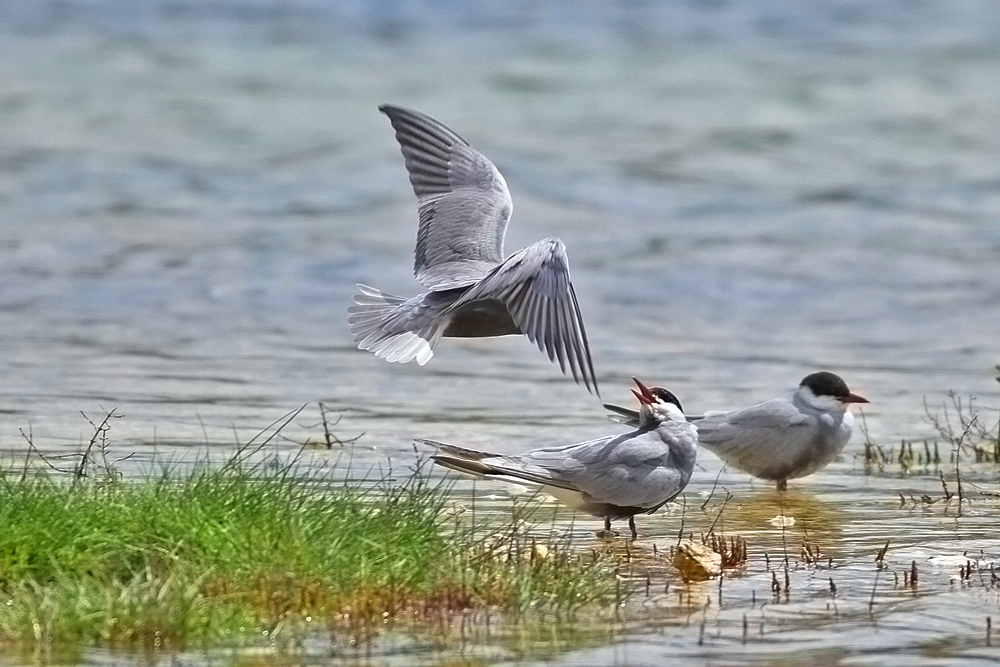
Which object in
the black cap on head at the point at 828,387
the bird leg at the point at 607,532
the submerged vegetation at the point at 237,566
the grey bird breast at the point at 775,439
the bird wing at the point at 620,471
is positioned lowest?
the submerged vegetation at the point at 237,566

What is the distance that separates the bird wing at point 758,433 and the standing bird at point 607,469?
1.34m

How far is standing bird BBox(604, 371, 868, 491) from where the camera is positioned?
893 centimetres

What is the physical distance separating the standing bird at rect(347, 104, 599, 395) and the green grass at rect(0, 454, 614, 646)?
80 cm

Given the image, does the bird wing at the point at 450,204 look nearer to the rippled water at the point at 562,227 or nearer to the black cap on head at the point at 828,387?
the rippled water at the point at 562,227

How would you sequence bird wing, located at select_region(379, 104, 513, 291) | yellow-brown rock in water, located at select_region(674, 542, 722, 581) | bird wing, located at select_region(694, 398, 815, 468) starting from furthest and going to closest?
bird wing, located at select_region(379, 104, 513, 291), bird wing, located at select_region(694, 398, 815, 468), yellow-brown rock in water, located at select_region(674, 542, 722, 581)

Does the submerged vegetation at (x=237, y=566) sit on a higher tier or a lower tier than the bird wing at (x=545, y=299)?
lower

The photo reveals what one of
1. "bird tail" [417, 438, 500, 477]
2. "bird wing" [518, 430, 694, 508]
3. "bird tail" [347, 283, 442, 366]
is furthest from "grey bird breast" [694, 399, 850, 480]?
A: "bird tail" [417, 438, 500, 477]

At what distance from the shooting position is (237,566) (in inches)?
230

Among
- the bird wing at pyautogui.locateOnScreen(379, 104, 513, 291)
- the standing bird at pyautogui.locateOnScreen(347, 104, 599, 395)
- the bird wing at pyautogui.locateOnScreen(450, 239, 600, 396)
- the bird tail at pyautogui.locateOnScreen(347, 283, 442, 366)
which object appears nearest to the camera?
the bird wing at pyautogui.locateOnScreen(450, 239, 600, 396)

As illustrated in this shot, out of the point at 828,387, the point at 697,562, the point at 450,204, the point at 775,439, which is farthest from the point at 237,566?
the point at 828,387

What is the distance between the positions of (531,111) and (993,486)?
17.8 metres

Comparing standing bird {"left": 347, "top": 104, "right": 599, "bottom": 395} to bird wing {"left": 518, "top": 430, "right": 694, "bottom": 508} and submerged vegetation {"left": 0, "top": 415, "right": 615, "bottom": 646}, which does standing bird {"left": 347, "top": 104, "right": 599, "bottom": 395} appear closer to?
bird wing {"left": 518, "top": 430, "right": 694, "bottom": 508}

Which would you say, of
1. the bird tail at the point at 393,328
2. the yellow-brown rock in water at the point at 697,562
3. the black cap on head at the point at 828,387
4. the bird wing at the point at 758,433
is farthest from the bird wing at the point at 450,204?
the yellow-brown rock in water at the point at 697,562

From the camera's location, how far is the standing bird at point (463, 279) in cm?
717
